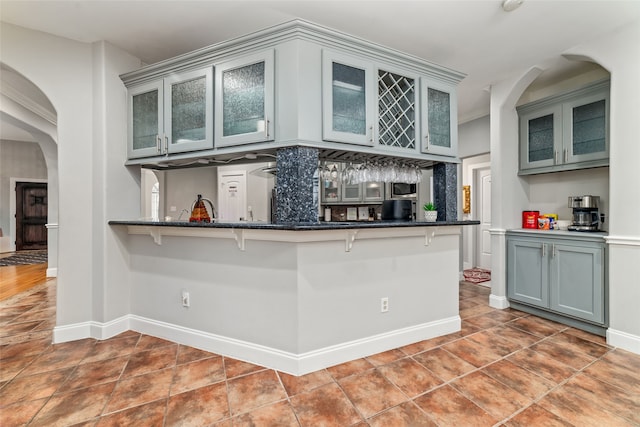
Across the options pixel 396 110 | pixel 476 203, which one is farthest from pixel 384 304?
pixel 476 203

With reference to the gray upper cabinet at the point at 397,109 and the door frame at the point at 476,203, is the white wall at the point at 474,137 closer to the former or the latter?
the door frame at the point at 476,203

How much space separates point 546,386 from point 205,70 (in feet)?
11.1

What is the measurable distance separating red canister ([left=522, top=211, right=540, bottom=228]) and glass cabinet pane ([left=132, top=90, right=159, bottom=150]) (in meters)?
4.13

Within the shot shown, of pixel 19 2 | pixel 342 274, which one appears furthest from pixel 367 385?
pixel 19 2

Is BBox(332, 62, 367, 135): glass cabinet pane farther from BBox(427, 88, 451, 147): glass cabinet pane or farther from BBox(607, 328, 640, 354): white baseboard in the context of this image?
BBox(607, 328, 640, 354): white baseboard

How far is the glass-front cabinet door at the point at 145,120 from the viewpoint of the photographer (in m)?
2.61

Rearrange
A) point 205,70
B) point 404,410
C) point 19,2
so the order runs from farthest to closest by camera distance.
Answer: point 205,70 → point 19,2 → point 404,410

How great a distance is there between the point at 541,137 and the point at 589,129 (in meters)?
0.45

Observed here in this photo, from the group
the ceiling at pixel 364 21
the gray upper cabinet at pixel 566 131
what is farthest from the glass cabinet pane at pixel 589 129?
the ceiling at pixel 364 21

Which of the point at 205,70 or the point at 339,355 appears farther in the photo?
the point at 205,70

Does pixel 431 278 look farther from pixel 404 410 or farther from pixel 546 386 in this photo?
pixel 404 410

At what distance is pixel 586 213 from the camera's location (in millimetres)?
2938

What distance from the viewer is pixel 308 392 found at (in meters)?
1.84

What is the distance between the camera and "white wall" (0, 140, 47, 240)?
23.9 ft
